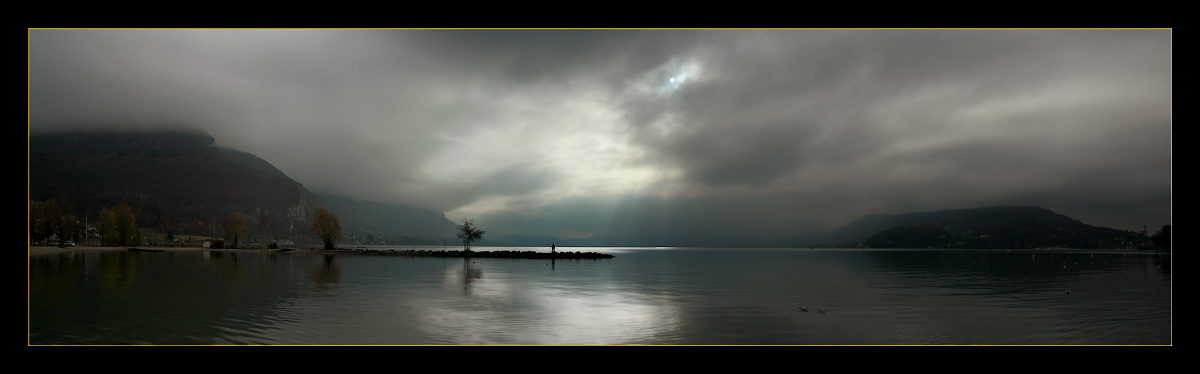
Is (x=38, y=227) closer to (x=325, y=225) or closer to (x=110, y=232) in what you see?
(x=110, y=232)

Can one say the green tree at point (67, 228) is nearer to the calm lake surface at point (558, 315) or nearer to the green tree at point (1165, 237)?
the calm lake surface at point (558, 315)

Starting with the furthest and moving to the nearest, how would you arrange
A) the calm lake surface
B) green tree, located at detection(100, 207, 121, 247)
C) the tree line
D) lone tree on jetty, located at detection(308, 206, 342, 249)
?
green tree, located at detection(100, 207, 121, 247)
lone tree on jetty, located at detection(308, 206, 342, 249)
the tree line
the calm lake surface

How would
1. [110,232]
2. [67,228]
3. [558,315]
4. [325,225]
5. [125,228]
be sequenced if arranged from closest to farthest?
1. [558,315]
2. [67,228]
3. [325,225]
4. [125,228]
5. [110,232]

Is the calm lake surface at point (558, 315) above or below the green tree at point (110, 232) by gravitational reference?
above

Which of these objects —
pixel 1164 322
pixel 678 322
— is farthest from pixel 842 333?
pixel 1164 322

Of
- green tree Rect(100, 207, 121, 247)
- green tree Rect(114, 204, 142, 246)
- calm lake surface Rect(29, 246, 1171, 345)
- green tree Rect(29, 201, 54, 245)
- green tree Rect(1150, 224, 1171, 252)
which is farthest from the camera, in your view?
green tree Rect(100, 207, 121, 247)

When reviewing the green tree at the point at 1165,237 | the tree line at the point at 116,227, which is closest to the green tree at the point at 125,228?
the tree line at the point at 116,227

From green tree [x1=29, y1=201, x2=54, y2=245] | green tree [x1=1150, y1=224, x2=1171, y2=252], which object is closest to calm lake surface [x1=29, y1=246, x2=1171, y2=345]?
green tree [x1=1150, y1=224, x2=1171, y2=252]

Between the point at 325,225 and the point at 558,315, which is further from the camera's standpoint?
the point at 325,225

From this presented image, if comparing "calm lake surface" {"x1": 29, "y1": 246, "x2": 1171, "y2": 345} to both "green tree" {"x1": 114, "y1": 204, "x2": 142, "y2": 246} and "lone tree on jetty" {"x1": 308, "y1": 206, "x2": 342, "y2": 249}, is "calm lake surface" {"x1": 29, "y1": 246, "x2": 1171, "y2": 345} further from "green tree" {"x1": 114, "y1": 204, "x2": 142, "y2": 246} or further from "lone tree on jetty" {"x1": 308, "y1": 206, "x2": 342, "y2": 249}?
"green tree" {"x1": 114, "y1": 204, "x2": 142, "y2": 246}

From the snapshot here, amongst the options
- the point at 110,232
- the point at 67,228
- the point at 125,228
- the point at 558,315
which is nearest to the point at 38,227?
the point at 67,228

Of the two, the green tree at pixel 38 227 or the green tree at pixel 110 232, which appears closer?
the green tree at pixel 38 227
